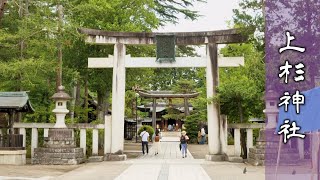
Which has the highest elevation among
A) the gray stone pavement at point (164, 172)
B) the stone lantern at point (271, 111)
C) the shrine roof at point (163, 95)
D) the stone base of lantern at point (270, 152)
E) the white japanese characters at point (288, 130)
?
the shrine roof at point (163, 95)

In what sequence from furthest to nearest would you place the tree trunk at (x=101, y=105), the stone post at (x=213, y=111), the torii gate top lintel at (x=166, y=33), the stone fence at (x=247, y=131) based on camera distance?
the tree trunk at (x=101, y=105) < the torii gate top lintel at (x=166, y=33) < the stone post at (x=213, y=111) < the stone fence at (x=247, y=131)

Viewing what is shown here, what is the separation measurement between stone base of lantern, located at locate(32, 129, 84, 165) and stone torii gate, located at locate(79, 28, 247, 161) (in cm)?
193

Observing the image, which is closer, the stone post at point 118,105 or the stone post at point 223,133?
the stone post at point 223,133

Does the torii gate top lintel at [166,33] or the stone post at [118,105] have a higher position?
the torii gate top lintel at [166,33]

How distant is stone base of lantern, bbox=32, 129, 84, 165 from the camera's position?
63.4 ft

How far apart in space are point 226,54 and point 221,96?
10.2 meters

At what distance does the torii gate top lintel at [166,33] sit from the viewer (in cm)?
2103

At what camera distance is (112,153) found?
21.0 m

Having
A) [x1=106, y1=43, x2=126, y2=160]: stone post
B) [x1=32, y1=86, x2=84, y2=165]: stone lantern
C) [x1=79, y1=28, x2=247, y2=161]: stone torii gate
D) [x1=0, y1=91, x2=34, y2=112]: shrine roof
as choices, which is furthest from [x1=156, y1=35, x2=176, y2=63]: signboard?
[x1=0, y1=91, x2=34, y2=112]: shrine roof

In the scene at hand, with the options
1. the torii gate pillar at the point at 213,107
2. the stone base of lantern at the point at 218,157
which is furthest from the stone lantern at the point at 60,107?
the stone base of lantern at the point at 218,157

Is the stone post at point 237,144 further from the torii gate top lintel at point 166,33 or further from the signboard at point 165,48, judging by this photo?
the signboard at point 165,48

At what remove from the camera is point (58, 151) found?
19.4 m

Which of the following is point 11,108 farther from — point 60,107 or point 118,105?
point 118,105

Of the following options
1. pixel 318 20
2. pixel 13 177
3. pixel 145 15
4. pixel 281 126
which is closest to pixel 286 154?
pixel 318 20
